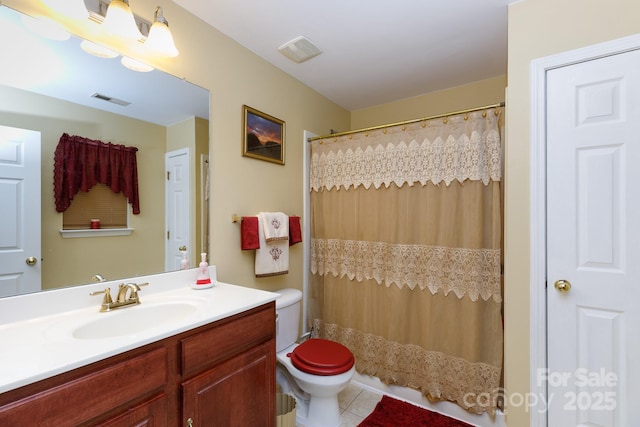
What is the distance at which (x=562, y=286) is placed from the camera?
1.38 metres

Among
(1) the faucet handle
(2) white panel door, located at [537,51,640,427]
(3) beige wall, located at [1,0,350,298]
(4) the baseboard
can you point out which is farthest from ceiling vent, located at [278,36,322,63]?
(4) the baseboard

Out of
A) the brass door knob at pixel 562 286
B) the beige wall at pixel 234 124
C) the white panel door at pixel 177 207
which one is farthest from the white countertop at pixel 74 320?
the brass door knob at pixel 562 286

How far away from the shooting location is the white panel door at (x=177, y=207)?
150 centimetres

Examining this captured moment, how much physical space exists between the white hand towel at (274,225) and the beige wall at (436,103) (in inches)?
62.2

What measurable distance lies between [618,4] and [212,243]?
2.34 m

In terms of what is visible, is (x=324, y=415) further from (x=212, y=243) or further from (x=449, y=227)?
(x=449, y=227)

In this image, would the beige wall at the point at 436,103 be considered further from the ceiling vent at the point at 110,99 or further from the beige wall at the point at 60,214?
the ceiling vent at the point at 110,99

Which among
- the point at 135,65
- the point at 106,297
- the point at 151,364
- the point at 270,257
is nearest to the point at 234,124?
the point at 135,65

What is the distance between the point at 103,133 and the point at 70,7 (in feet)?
1.64

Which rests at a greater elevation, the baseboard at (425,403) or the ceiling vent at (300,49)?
the ceiling vent at (300,49)

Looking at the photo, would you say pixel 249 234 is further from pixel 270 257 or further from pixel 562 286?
pixel 562 286

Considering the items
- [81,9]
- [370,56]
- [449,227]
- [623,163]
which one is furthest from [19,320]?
[623,163]

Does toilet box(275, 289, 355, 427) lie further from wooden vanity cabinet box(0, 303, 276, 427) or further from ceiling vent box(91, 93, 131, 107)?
ceiling vent box(91, 93, 131, 107)

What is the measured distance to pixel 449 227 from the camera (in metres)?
1.83
